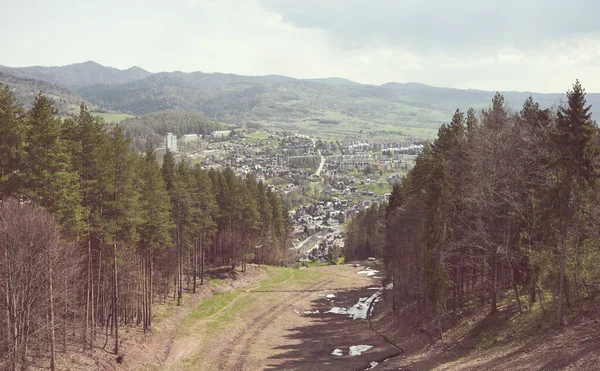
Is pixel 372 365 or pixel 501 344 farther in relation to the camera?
pixel 372 365

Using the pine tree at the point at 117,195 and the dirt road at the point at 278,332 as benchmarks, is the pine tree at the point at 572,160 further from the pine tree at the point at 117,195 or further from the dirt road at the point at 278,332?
the pine tree at the point at 117,195

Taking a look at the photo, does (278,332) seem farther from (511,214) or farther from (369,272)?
(369,272)

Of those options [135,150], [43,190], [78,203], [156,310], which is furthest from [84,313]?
[156,310]

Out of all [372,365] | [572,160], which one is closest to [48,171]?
[372,365]

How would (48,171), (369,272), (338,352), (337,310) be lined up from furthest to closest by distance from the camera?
(369,272) → (337,310) → (338,352) → (48,171)

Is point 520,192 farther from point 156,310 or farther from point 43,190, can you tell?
point 156,310

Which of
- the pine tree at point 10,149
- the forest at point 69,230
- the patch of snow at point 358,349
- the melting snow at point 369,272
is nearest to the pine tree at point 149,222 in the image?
the forest at point 69,230

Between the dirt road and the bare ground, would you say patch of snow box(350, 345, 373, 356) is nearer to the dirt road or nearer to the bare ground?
the dirt road
